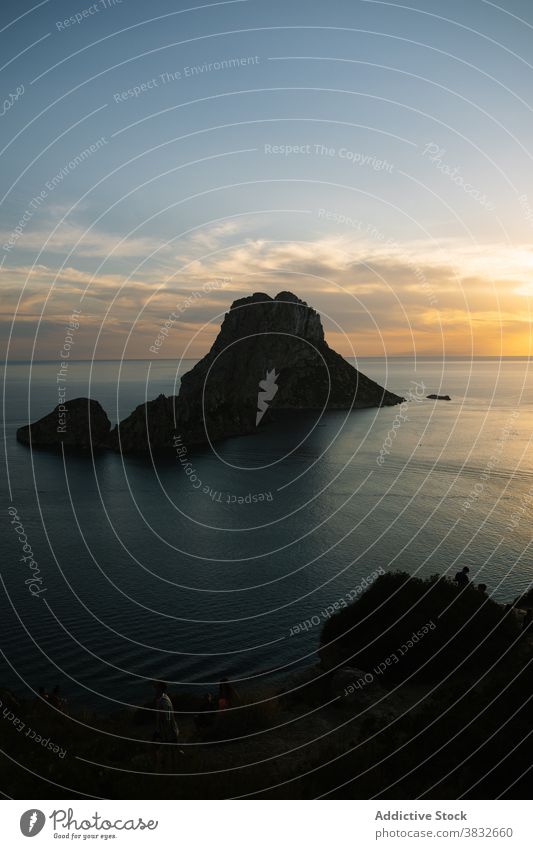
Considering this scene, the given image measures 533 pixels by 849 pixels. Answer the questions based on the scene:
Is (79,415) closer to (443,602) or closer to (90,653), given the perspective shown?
(90,653)

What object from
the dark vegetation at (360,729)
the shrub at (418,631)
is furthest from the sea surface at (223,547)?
the dark vegetation at (360,729)

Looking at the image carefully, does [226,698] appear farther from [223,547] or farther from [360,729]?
[223,547]

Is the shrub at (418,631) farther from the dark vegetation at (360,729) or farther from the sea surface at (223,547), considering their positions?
the sea surface at (223,547)

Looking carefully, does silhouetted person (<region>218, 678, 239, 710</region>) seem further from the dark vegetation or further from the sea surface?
the sea surface

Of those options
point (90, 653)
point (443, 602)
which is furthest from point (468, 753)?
point (90, 653)

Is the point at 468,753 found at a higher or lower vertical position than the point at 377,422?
lower

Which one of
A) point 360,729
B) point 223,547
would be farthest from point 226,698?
point 223,547
